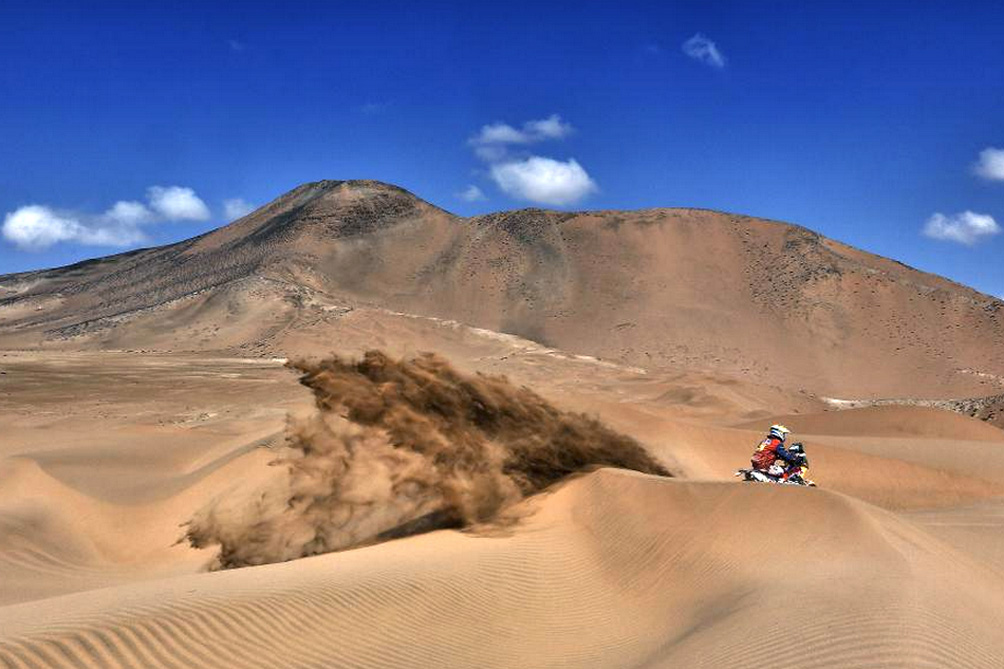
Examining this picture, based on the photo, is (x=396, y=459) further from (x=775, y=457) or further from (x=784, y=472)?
(x=784, y=472)

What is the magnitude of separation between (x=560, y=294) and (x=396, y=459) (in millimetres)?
67299

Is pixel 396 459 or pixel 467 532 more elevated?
pixel 396 459

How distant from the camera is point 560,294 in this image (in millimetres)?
78375

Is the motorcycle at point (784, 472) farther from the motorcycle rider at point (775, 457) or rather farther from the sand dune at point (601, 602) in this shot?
the sand dune at point (601, 602)

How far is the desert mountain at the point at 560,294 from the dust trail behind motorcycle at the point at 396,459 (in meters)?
37.6

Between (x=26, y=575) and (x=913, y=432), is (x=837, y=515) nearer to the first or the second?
(x=26, y=575)

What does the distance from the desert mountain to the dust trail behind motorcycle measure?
123ft

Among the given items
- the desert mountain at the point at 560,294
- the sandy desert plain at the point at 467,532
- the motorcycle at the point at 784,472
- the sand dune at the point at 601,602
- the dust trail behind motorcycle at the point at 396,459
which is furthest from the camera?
the desert mountain at the point at 560,294

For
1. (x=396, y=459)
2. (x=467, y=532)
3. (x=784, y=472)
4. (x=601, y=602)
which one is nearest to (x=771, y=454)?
(x=784, y=472)

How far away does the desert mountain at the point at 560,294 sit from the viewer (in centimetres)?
6153

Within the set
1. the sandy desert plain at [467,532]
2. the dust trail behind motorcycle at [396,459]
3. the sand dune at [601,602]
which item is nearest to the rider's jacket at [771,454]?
the sandy desert plain at [467,532]

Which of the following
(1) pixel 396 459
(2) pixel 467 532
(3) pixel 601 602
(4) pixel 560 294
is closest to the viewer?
(3) pixel 601 602

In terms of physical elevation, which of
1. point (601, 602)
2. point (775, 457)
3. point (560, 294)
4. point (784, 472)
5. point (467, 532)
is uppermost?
point (560, 294)

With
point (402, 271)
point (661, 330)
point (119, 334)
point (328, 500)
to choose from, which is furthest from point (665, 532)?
point (402, 271)
